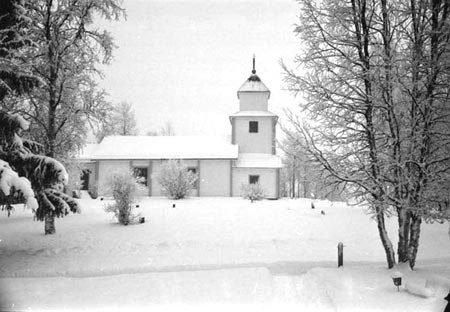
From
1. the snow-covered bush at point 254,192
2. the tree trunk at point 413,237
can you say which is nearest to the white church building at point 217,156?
the snow-covered bush at point 254,192

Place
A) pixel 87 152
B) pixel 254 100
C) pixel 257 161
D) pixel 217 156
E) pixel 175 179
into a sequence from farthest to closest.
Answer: pixel 254 100 < pixel 87 152 < pixel 257 161 < pixel 217 156 < pixel 175 179

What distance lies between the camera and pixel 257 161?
3244cm

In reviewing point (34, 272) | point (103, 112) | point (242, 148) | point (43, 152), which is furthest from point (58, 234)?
point (242, 148)

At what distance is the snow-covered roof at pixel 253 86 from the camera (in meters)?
34.5

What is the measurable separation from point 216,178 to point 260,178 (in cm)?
393

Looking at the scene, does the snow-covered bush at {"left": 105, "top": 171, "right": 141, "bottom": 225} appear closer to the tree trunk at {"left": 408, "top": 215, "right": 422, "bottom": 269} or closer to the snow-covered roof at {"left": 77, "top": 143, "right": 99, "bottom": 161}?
the tree trunk at {"left": 408, "top": 215, "right": 422, "bottom": 269}

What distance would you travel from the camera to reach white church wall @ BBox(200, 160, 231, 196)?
32031 millimetres

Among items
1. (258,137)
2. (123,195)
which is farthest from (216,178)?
(123,195)

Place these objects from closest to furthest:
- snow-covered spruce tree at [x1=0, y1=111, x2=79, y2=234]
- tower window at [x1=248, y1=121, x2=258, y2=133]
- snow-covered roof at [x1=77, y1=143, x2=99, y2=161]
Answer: snow-covered spruce tree at [x1=0, y1=111, x2=79, y2=234] < snow-covered roof at [x1=77, y1=143, x2=99, y2=161] < tower window at [x1=248, y1=121, x2=258, y2=133]

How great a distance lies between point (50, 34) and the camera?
544 inches

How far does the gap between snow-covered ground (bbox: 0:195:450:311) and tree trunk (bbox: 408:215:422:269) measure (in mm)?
383

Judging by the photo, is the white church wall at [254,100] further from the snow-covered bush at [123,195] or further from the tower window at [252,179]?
the snow-covered bush at [123,195]

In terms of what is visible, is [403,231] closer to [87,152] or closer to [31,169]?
[31,169]

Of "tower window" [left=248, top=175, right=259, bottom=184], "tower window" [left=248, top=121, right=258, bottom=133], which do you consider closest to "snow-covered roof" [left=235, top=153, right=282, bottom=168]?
"tower window" [left=248, top=175, right=259, bottom=184]
